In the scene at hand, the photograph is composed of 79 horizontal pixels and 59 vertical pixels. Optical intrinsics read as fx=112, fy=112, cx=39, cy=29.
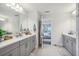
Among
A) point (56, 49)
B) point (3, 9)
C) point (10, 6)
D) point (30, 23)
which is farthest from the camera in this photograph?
point (30, 23)

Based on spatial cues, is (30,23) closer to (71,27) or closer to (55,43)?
(55,43)

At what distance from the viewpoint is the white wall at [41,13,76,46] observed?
15.7 ft

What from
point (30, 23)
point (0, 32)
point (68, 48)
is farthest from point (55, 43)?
point (0, 32)

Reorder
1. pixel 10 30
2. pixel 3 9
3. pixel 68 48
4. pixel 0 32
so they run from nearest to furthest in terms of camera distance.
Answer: pixel 0 32 < pixel 3 9 < pixel 10 30 < pixel 68 48

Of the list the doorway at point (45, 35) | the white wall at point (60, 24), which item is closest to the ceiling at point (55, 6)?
the white wall at point (60, 24)

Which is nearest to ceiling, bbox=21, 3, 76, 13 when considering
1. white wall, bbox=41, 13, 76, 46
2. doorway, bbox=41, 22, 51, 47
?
→ white wall, bbox=41, 13, 76, 46

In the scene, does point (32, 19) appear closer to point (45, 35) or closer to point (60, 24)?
point (45, 35)

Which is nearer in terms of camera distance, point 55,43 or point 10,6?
point 10,6

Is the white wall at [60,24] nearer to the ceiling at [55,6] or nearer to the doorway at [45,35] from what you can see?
the ceiling at [55,6]

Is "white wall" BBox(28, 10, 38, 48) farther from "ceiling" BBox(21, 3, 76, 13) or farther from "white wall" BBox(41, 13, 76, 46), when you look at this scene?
"white wall" BBox(41, 13, 76, 46)

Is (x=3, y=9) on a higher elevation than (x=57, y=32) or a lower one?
higher

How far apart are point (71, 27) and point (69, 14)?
587 mm

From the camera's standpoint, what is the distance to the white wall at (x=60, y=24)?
15.7 feet

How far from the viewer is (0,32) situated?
3.16m
